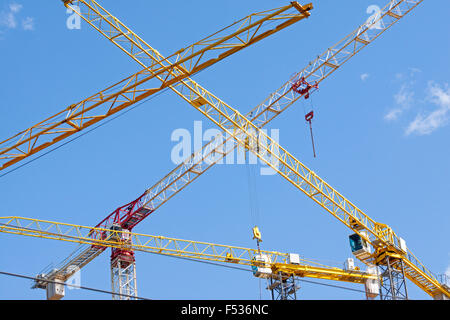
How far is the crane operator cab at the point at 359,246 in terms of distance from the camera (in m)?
69.9

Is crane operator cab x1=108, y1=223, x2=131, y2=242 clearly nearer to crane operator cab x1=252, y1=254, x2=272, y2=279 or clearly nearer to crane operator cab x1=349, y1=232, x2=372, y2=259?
crane operator cab x1=252, y1=254, x2=272, y2=279

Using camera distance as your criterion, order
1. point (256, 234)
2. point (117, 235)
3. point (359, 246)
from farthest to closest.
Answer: point (359, 246) → point (117, 235) → point (256, 234)

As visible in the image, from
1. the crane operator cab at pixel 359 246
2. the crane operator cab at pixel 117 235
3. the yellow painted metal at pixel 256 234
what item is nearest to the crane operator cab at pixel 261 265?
the yellow painted metal at pixel 256 234

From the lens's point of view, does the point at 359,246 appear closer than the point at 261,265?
No

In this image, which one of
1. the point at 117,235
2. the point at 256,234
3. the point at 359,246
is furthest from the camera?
the point at 359,246

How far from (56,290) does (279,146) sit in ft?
84.6

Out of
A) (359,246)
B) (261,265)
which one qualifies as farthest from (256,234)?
(359,246)

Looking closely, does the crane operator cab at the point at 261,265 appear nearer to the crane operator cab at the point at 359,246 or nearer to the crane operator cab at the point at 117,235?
the crane operator cab at the point at 359,246

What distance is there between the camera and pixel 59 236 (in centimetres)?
6028

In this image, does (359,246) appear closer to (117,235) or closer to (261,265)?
(261,265)

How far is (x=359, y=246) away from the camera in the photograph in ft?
230
